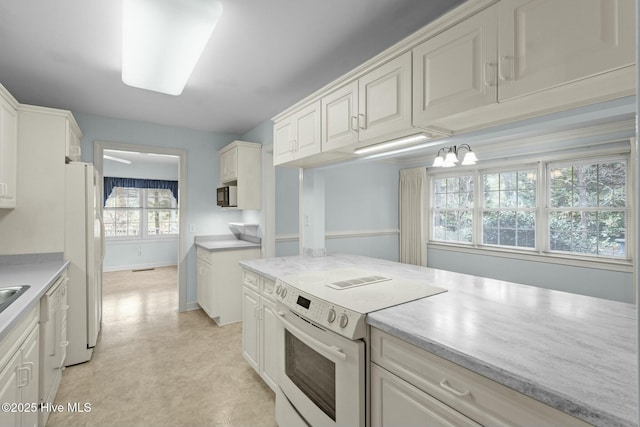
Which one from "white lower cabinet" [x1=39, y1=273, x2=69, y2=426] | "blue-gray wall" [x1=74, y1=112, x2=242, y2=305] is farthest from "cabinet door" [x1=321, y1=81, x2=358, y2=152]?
"blue-gray wall" [x1=74, y1=112, x2=242, y2=305]

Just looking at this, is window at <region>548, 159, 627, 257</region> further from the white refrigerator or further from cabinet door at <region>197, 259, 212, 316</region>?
the white refrigerator

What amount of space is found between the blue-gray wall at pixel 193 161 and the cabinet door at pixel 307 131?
2444 millimetres

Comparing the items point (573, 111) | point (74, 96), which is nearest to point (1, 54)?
point (74, 96)

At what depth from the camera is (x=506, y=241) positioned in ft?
13.6

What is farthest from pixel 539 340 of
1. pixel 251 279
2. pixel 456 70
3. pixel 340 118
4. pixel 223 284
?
pixel 223 284

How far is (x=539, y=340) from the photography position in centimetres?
103

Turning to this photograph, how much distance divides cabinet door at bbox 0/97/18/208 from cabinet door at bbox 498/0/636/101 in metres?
3.17

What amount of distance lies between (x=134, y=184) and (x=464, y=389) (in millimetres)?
7855

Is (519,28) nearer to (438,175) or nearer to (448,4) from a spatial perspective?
(448,4)

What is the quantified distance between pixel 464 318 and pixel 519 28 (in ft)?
3.74

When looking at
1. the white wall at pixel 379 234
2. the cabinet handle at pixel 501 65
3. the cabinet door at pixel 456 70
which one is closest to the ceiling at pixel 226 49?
the cabinet door at pixel 456 70

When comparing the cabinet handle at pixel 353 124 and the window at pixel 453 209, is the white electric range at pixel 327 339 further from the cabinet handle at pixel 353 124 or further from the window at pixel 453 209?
the window at pixel 453 209

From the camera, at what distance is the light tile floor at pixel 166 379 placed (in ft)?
6.78

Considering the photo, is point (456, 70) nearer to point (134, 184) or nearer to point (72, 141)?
point (72, 141)
